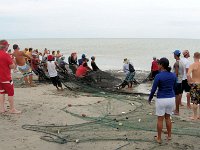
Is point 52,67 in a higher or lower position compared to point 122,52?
lower

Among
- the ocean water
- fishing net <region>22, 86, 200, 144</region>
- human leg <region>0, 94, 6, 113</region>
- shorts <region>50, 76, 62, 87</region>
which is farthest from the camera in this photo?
the ocean water

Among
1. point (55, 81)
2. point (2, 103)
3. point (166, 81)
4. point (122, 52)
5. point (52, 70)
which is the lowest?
point (2, 103)

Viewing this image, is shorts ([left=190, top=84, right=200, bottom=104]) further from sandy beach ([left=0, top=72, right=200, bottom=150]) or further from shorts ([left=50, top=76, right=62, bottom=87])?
shorts ([left=50, top=76, right=62, bottom=87])

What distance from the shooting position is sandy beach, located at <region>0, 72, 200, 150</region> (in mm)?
5879

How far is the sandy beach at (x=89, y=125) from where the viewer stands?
5879 millimetres

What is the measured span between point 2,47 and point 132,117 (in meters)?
3.68

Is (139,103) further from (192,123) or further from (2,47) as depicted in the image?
(2,47)

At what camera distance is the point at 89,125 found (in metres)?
7.23

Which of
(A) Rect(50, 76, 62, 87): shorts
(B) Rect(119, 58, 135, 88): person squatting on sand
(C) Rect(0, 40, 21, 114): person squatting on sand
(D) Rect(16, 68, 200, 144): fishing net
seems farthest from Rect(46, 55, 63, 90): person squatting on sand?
(C) Rect(0, 40, 21, 114): person squatting on sand

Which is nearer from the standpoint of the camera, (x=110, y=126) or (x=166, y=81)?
(x=166, y=81)

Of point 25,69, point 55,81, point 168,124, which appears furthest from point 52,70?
point 168,124

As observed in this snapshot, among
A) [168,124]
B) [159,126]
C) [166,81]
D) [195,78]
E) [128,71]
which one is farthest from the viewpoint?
[128,71]

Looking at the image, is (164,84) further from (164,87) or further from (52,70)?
(52,70)

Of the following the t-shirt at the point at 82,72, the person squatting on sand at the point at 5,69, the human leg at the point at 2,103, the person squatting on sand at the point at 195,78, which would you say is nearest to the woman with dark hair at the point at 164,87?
the person squatting on sand at the point at 195,78
